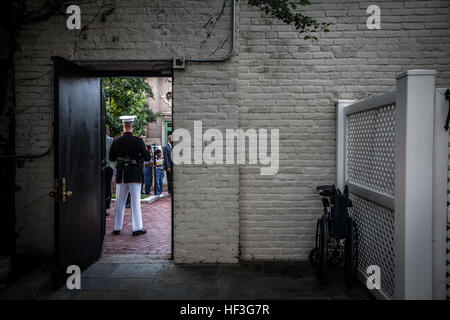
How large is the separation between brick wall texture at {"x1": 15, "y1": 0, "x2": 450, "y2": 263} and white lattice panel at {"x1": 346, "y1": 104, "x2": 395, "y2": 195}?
0.44 meters

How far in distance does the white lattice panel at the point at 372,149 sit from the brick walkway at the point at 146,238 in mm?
3103

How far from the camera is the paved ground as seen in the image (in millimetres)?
3783

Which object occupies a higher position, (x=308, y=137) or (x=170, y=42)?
(x=170, y=42)

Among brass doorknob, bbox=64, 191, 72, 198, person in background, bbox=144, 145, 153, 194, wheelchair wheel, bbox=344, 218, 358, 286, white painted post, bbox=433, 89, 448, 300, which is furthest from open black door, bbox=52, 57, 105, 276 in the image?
person in background, bbox=144, 145, 153, 194

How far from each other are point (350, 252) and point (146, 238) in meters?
3.66

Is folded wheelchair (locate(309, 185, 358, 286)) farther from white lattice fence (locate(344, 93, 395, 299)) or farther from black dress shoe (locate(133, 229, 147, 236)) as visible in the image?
black dress shoe (locate(133, 229, 147, 236))

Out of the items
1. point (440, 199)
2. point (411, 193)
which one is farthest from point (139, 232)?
point (440, 199)

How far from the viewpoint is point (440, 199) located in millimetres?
2898

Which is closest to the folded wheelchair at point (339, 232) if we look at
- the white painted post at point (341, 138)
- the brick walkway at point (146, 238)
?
the white painted post at point (341, 138)

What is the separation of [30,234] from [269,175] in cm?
361

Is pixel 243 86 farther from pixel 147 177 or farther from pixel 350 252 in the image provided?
pixel 147 177

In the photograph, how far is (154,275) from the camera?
14.3 ft
